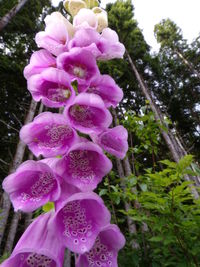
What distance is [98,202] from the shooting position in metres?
0.80

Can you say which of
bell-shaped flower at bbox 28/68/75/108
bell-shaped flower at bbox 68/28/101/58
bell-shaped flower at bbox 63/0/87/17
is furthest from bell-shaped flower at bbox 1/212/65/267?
bell-shaped flower at bbox 63/0/87/17

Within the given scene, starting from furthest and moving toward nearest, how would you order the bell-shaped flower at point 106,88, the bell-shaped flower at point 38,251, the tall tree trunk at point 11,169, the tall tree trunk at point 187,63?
the tall tree trunk at point 187,63 < the tall tree trunk at point 11,169 < the bell-shaped flower at point 106,88 < the bell-shaped flower at point 38,251

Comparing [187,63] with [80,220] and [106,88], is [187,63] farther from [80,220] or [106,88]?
[80,220]

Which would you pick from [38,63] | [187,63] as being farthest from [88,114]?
[187,63]

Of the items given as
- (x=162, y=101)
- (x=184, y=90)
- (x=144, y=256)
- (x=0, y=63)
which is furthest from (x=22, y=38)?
(x=184, y=90)

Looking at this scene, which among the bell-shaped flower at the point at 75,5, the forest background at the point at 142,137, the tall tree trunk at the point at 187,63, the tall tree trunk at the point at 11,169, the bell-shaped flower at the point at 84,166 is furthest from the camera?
the tall tree trunk at the point at 187,63

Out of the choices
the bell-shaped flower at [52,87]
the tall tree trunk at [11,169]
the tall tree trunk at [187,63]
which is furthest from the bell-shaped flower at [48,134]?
the tall tree trunk at [187,63]

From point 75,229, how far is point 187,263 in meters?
1.09

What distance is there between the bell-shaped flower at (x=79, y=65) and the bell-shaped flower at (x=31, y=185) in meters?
0.43

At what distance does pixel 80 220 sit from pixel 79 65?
67cm

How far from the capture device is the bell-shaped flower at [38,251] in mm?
732

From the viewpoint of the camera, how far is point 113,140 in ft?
3.36

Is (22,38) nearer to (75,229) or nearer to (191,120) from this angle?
(75,229)

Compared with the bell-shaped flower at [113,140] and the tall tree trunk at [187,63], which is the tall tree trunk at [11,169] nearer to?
the bell-shaped flower at [113,140]
